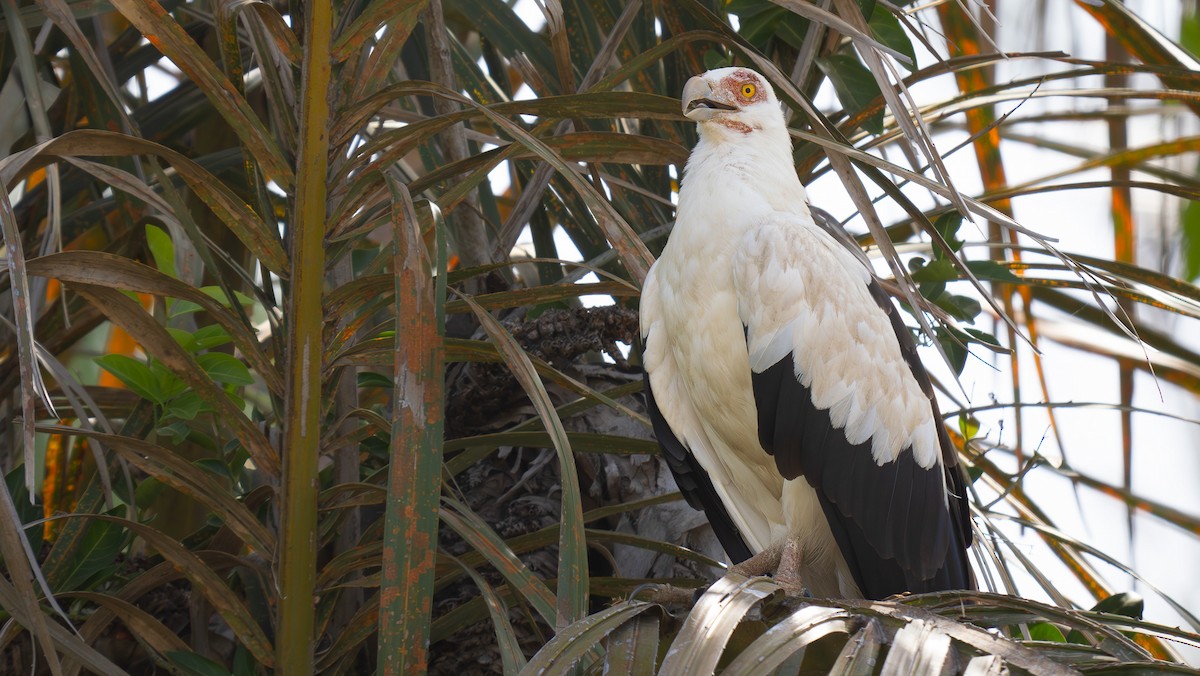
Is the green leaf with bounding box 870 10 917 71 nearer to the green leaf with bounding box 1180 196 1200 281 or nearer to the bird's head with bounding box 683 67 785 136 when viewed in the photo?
the bird's head with bounding box 683 67 785 136

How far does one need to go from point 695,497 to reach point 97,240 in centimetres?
283

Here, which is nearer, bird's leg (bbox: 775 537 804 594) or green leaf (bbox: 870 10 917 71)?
bird's leg (bbox: 775 537 804 594)

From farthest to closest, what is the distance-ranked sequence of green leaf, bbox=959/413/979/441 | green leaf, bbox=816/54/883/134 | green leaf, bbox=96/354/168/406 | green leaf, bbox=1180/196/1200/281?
green leaf, bbox=959/413/979/441, green leaf, bbox=816/54/883/134, green leaf, bbox=96/354/168/406, green leaf, bbox=1180/196/1200/281

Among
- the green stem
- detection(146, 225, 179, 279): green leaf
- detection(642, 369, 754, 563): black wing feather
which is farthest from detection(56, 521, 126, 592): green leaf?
detection(642, 369, 754, 563): black wing feather

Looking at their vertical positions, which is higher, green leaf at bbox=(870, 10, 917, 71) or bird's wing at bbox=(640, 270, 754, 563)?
green leaf at bbox=(870, 10, 917, 71)

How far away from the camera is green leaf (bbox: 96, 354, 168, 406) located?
8.76ft

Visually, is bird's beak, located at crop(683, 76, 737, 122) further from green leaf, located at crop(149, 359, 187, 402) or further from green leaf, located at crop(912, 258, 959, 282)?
green leaf, located at crop(149, 359, 187, 402)

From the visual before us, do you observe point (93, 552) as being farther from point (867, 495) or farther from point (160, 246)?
point (867, 495)

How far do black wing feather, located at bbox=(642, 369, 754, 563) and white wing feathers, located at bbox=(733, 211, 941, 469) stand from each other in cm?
35

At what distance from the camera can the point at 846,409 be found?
2.61 meters

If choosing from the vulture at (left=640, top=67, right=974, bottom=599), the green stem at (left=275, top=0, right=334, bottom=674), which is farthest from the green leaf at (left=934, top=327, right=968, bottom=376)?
the green stem at (left=275, top=0, right=334, bottom=674)

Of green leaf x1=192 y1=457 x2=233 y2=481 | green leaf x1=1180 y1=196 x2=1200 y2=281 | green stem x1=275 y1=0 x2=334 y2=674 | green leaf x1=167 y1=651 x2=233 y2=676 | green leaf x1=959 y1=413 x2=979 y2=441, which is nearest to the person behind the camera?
green leaf x1=1180 y1=196 x2=1200 y2=281

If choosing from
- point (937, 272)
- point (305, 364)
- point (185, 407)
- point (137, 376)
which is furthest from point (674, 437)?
point (137, 376)

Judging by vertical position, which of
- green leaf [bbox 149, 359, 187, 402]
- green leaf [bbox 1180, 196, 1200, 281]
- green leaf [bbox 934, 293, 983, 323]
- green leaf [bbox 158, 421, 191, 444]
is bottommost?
green leaf [bbox 158, 421, 191, 444]
